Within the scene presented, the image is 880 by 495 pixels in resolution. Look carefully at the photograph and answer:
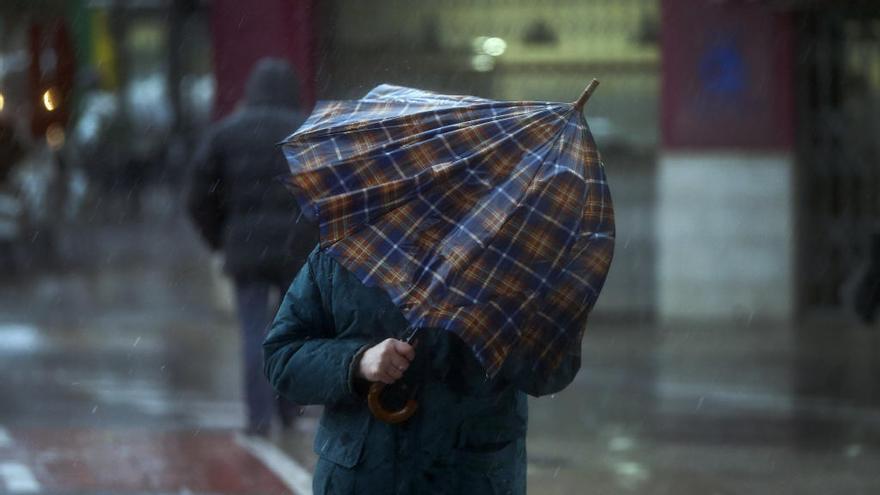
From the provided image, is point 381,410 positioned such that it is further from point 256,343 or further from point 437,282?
point 256,343

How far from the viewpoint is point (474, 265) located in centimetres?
359

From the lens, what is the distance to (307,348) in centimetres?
386

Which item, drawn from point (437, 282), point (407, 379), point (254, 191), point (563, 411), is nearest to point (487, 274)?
point (437, 282)

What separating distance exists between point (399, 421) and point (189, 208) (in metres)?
5.16

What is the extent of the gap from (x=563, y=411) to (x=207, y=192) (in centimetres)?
254

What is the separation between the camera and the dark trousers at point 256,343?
8.71 metres

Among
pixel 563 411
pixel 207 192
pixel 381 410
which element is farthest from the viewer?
pixel 563 411

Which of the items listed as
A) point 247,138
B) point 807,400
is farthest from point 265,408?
point 807,400

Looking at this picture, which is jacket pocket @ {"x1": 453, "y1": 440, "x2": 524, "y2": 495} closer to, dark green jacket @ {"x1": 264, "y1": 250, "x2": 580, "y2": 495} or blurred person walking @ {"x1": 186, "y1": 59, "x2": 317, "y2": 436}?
dark green jacket @ {"x1": 264, "y1": 250, "x2": 580, "y2": 495}

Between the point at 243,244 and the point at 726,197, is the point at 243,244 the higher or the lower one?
the higher one

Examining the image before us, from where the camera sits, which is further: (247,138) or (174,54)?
(174,54)

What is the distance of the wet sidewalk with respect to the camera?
25.5 feet

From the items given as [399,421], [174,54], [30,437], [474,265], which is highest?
[474,265]

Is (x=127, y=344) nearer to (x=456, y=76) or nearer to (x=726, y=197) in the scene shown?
(x=456, y=76)
